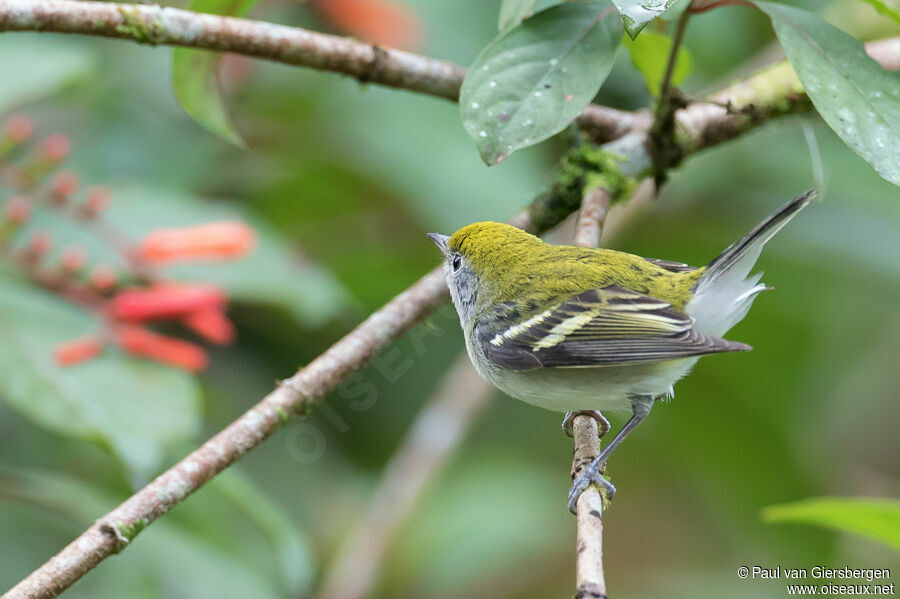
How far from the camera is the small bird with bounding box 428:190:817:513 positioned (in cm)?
256

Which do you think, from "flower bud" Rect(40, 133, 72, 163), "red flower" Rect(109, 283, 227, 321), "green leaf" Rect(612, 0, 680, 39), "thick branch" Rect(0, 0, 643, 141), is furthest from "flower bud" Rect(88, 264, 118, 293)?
"green leaf" Rect(612, 0, 680, 39)

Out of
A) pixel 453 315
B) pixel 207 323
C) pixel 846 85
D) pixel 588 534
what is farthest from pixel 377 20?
pixel 588 534

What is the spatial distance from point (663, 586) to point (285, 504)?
5.52 feet

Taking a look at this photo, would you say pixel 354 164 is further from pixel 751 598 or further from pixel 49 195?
pixel 751 598

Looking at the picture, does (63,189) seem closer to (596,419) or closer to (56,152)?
(56,152)

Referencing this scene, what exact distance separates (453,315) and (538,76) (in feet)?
7.85

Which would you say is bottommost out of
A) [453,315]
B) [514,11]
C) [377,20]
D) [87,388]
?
[87,388]

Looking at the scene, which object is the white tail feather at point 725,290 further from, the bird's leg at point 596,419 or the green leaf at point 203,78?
the green leaf at point 203,78

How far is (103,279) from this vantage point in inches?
121

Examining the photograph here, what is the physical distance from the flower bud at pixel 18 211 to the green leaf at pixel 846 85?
2295 mm

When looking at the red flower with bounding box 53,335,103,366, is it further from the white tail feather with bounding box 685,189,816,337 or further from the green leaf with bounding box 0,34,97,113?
the white tail feather with bounding box 685,189,816,337

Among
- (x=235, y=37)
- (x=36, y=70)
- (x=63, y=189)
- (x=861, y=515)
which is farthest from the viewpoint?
(x=36, y=70)

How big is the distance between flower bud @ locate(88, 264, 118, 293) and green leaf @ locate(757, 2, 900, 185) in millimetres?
2137

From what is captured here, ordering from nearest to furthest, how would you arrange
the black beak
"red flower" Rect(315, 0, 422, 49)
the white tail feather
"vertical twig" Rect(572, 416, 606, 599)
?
"vertical twig" Rect(572, 416, 606, 599), the white tail feather, the black beak, "red flower" Rect(315, 0, 422, 49)
